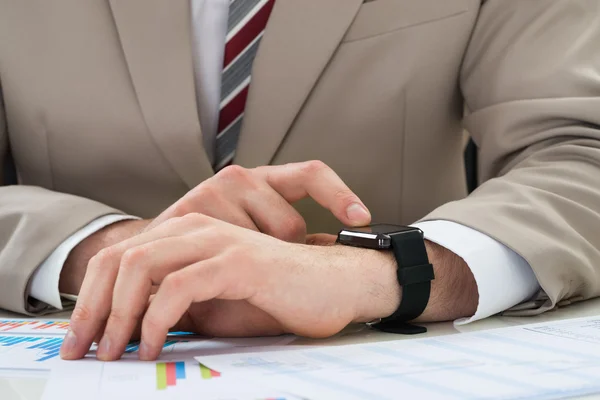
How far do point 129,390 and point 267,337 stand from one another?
205 millimetres

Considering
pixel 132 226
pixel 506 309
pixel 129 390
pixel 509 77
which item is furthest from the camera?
pixel 509 77

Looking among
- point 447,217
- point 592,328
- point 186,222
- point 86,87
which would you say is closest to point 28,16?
point 86,87

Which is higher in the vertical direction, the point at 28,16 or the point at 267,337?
the point at 28,16

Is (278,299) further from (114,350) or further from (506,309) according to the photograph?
(506,309)

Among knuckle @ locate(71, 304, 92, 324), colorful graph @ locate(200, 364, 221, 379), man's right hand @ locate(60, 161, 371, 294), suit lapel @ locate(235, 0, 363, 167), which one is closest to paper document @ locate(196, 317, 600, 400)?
colorful graph @ locate(200, 364, 221, 379)

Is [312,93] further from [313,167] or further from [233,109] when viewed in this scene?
[313,167]

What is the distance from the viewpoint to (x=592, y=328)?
61 centimetres

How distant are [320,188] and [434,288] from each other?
0.17m

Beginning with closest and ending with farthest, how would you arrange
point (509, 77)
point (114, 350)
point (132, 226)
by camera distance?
point (114, 350) → point (132, 226) → point (509, 77)

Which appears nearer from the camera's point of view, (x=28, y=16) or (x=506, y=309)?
(x=506, y=309)

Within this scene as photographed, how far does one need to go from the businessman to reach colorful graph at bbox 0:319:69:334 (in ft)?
0.14

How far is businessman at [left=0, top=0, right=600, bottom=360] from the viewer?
718 mm

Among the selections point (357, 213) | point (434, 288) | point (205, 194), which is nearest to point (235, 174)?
point (205, 194)

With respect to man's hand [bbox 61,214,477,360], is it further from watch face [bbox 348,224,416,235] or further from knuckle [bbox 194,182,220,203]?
knuckle [bbox 194,182,220,203]
